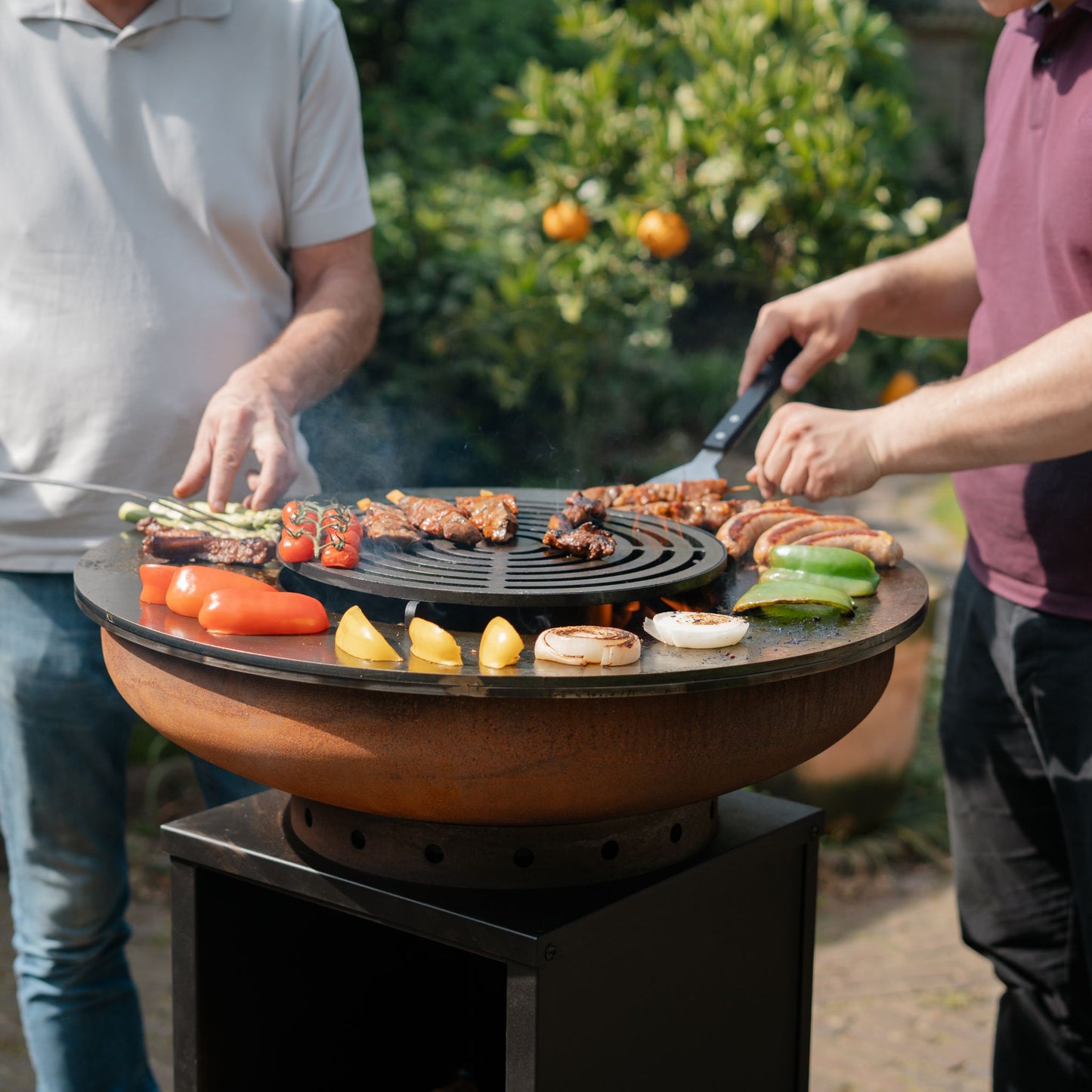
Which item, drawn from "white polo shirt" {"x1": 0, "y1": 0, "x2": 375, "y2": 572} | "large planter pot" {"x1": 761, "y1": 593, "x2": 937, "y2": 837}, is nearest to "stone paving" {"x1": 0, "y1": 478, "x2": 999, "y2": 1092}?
"large planter pot" {"x1": 761, "y1": 593, "x2": 937, "y2": 837}

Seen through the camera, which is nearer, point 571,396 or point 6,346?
point 6,346

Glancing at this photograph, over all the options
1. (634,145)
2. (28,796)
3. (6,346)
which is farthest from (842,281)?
(634,145)

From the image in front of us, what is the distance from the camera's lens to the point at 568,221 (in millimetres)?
4809

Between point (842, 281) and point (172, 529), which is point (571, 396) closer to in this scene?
point (842, 281)

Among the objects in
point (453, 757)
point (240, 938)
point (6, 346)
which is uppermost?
point (6, 346)

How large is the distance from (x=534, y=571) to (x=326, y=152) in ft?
4.17

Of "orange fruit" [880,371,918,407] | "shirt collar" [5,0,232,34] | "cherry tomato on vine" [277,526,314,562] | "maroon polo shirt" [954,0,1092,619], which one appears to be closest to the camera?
"cherry tomato on vine" [277,526,314,562]

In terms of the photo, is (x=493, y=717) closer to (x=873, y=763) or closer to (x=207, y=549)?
(x=207, y=549)

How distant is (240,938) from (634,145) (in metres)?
3.58

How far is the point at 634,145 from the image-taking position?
4.74m

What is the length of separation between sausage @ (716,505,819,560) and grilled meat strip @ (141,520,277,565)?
77 centimetres

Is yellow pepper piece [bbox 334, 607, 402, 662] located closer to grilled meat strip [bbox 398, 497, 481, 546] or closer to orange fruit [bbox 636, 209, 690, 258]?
grilled meat strip [bbox 398, 497, 481, 546]

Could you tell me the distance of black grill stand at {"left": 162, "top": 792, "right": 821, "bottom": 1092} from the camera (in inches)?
66.3

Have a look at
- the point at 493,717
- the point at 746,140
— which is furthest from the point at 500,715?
the point at 746,140
